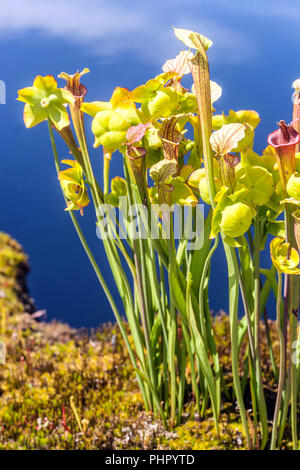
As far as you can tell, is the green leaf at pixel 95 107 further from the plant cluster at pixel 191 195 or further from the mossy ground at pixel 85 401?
the mossy ground at pixel 85 401

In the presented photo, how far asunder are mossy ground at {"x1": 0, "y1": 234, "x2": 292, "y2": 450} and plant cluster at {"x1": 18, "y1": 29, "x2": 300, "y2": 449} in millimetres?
63

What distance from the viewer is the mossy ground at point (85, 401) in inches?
46.6

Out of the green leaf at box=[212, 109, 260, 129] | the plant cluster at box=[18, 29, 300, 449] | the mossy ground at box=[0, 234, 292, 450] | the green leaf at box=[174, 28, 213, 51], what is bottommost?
the mossy ground at box=[0, 234, 292, 450]

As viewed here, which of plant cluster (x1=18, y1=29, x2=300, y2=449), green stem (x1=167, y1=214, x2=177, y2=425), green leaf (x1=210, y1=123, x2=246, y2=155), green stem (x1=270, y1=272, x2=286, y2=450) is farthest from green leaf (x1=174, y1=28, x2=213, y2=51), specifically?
green stem (x1=270, y1=272, x2=286, y2=450)

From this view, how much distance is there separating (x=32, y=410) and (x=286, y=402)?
878 millimetres

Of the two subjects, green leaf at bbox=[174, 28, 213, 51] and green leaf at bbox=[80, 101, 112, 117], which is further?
green leaf at bbox=[80, 101, 112, 117]

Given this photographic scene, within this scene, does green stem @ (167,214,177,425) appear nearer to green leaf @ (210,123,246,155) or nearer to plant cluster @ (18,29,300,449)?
plant cluster @ (18,29,300,449)

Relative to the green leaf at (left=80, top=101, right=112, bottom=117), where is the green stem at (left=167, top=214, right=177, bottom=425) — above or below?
below

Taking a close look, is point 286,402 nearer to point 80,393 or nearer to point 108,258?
point 108,258

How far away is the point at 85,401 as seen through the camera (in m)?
1.52

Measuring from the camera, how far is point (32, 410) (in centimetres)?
147

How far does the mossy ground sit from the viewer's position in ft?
3.88

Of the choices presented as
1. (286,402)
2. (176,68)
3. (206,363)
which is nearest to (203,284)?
(206,363)

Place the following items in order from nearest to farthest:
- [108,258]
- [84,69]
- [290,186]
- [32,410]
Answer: [290,186] < [84,69] < [108,258] < [32,410]
